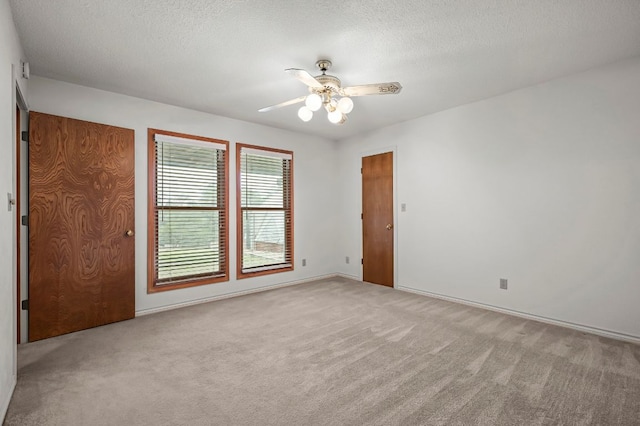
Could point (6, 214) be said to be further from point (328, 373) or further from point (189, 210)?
point (328, 373)

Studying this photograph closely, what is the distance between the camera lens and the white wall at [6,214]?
6.11ft

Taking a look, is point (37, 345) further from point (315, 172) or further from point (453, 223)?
point (453, 223)

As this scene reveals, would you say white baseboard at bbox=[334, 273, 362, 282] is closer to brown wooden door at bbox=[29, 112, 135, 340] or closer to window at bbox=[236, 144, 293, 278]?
window at bbox=[236, 144, 293, 278]

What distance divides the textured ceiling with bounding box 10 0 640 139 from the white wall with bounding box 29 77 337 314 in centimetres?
21

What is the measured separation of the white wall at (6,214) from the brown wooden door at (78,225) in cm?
Result: 94

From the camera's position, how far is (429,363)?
98.3 inches

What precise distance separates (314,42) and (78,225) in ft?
9.96

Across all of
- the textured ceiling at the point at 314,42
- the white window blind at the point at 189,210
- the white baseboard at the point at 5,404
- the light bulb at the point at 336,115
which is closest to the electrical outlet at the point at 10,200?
the white baseboard at the point at 5,404

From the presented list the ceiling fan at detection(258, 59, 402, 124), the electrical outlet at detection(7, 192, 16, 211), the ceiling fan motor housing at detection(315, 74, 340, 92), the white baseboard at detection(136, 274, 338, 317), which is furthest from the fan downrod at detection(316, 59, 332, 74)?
the white baseboard at detection(136, 274, 338, 317)

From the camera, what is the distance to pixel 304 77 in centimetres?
247

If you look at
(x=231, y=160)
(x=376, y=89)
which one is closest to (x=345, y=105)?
(x=376, y=89)

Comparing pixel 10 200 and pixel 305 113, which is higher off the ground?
pixel 305 113

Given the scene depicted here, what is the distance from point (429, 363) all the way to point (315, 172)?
3.91m

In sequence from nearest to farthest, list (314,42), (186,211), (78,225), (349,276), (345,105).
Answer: (314,42) < (345,105) < (78,225) < (186,211) < (349,276)
